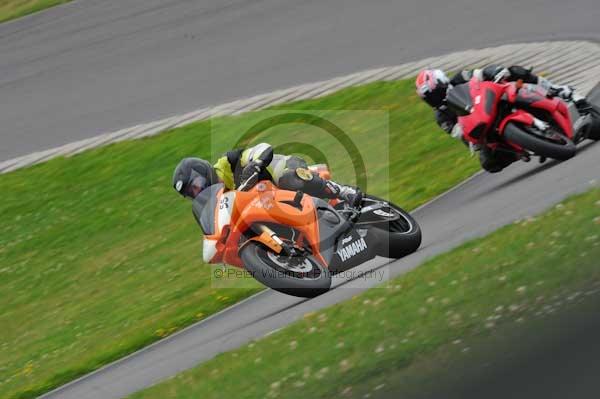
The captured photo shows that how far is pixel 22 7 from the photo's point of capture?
2428 cm

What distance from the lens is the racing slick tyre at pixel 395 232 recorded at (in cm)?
1041

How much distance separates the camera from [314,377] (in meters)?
8.54

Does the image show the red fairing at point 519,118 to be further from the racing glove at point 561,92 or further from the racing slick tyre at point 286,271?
the racing slick tyre at point 286,271

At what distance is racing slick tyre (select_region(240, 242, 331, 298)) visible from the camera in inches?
370

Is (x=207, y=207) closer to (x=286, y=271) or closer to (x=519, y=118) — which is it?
(x=286, y=271)

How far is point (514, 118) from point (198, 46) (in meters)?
10.9

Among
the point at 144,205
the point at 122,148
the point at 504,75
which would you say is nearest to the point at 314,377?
the point at 504,75

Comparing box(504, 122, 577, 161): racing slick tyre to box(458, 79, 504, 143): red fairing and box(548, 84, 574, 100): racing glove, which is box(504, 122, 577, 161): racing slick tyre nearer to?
box(458, 79, 504, 143): red fairing

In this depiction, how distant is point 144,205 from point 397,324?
29.5 ft

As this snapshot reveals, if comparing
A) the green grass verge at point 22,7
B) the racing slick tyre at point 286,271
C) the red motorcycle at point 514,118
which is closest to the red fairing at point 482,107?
the red motorcycle at point 514,118

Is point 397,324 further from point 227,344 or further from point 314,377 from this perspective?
point 227,344

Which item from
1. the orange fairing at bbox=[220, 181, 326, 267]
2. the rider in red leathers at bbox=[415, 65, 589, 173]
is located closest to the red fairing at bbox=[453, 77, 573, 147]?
the rider in red leathers at bbox=[415, 65, 589, 173]

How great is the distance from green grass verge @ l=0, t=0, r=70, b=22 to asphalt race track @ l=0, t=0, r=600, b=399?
36cm

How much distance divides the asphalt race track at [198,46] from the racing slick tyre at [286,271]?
11.5 ft
